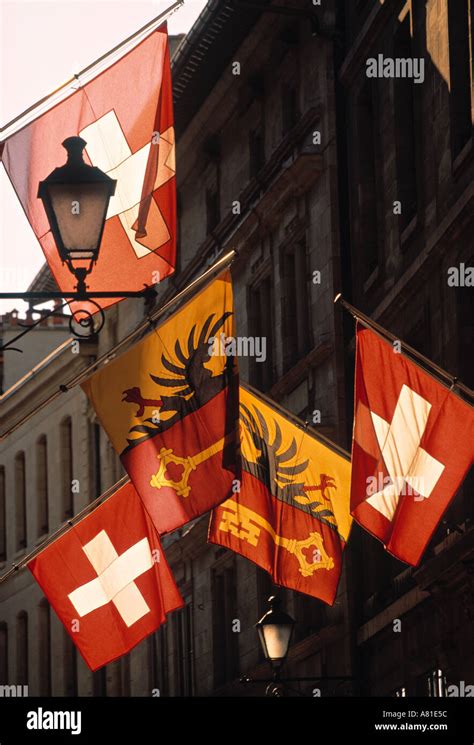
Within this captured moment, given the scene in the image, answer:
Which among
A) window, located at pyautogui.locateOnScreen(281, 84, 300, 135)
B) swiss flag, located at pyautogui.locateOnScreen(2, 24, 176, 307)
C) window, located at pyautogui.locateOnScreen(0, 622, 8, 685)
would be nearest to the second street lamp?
swiss flag, located at pyautogui.locateOnScreen(2, 24, 176, 307)

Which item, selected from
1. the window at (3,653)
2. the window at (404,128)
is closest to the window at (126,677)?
the window at (3,653)

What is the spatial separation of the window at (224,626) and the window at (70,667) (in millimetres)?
13697

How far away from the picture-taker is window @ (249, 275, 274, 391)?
35.4 m

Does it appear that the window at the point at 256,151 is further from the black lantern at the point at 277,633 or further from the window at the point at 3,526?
the window at the point at 3,526

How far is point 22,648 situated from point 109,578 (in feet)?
119

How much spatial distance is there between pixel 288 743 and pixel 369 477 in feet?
16.6

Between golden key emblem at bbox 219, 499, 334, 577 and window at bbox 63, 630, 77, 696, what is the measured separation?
29.8m

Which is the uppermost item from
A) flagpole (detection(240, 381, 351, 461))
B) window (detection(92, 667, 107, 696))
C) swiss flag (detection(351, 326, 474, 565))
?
window (detection(92, 667, 107, 696))

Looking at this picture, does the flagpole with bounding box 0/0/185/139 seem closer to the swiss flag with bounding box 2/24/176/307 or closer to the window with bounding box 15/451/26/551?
the swiss flag with bounding box 2/24/176/307

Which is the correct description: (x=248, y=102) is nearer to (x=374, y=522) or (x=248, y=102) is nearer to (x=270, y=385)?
(x=270, y=385)

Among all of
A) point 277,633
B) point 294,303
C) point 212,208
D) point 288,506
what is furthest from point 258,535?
point 212,208

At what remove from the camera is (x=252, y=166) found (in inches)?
1470

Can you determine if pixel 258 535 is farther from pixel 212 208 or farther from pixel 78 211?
pixel 212 208

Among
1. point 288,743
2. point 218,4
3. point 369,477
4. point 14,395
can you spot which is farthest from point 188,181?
point 288,743
